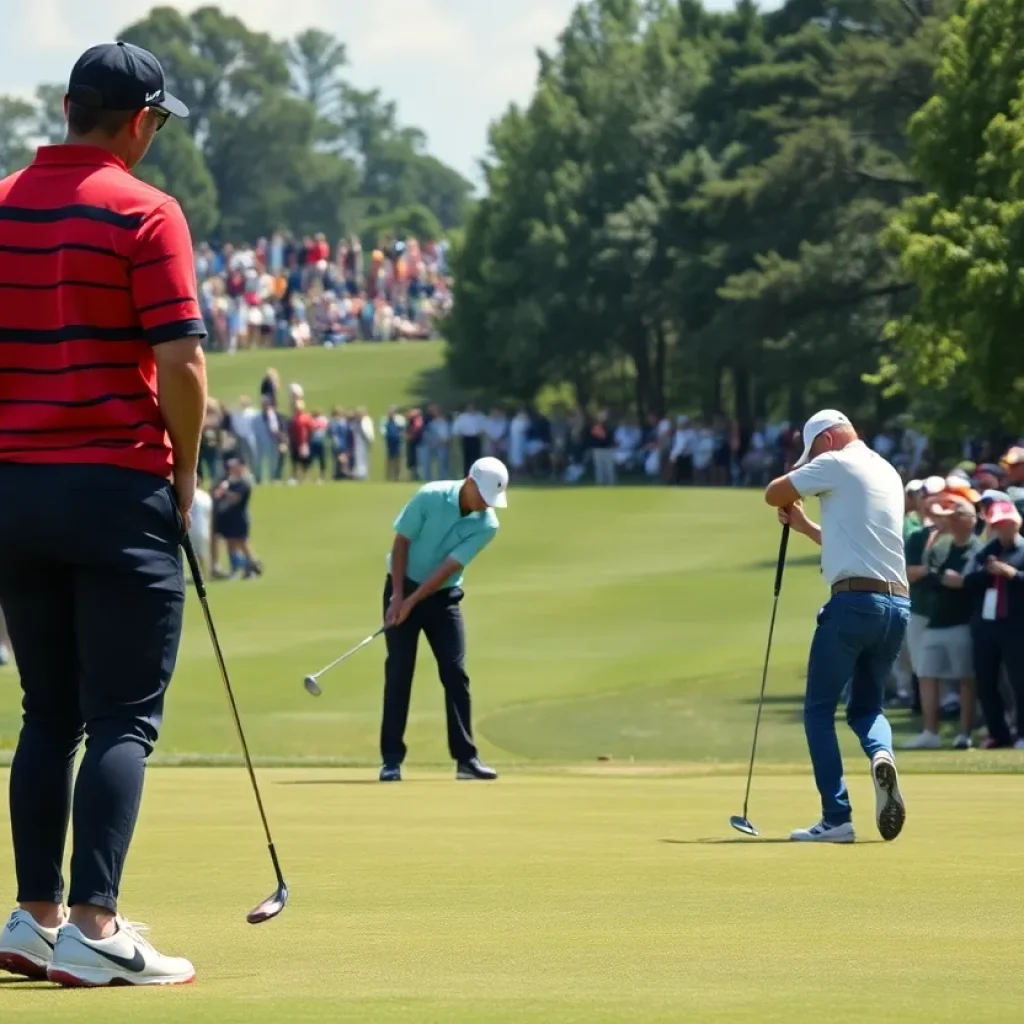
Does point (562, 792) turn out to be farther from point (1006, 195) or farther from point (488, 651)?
point (1006, 195)

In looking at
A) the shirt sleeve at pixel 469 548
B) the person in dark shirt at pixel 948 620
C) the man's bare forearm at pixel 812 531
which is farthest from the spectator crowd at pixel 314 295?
the man's bare forearm at pixel 812 531

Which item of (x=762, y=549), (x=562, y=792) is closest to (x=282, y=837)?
(x=562, y=792)

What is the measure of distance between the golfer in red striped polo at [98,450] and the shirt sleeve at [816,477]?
17.6 ft

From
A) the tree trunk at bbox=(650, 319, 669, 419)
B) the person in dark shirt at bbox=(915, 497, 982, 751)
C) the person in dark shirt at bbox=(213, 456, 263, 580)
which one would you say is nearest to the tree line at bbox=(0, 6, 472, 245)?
the tree trunk at bbox=(650, 319, 669, 419)

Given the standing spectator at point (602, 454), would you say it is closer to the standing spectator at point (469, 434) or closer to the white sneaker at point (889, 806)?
the standing spectator at point (469, 434)

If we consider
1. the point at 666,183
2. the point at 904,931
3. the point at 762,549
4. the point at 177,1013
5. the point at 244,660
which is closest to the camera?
the point at 177,1013

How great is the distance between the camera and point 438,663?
15.9 metres

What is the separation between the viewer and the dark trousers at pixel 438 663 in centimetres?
1574

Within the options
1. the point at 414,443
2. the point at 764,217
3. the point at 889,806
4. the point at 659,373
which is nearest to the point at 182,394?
the point at 889,806

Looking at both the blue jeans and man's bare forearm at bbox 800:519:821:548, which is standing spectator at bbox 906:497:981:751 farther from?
the blue jeans

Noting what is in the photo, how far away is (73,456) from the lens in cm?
625

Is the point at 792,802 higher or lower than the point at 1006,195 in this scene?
lower

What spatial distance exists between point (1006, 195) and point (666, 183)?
3818 centimetres

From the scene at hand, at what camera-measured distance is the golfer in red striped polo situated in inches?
245
